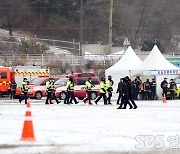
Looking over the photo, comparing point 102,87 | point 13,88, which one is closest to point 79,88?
point 13,88

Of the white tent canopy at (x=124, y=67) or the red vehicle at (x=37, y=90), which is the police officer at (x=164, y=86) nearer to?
the white tent canopy at (x=124, y=67)

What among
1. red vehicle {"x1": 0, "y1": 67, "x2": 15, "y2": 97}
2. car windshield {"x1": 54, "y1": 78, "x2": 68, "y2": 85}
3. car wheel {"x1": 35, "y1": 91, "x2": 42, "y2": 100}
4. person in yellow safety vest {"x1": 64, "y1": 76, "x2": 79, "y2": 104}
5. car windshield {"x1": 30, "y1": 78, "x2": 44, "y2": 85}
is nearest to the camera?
person in yellow safety vest {"x1": 64, "y1": 76, "x2": 79, "y2": 104}

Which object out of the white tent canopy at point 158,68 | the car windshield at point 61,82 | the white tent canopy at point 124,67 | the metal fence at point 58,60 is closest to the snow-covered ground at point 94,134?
the white tent canopy at point 158,68

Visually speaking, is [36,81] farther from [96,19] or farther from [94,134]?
[96,19]

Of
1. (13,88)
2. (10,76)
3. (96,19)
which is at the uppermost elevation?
(96,19)

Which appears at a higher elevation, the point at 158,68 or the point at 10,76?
the point at 158,68

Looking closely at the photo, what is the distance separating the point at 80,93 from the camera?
43.1 m

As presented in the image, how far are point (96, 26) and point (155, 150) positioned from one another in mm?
72560

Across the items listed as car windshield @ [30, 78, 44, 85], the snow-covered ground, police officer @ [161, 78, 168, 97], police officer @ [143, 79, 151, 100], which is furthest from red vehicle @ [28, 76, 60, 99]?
the snow-covered ground

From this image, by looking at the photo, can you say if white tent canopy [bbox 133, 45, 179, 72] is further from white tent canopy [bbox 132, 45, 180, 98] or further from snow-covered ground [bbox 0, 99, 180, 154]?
snow-covered ground [bbox 0, 99, 180, 154]

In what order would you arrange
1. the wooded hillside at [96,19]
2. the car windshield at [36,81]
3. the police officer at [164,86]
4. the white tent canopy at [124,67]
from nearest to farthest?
the police officer at [164,86] < the white tent canopy at [124,67] < the car windshield at [36,81] < the wooded hillside at [96,19]

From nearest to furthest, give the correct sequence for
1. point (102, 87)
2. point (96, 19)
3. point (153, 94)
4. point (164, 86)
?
point (102, 87) < point (164, 86) < point (153, 94) < point (96, 19)

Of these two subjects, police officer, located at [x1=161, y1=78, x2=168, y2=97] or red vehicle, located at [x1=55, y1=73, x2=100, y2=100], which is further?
red vehicle, located at [x1=55, y1=73, x2=100, y2=100]

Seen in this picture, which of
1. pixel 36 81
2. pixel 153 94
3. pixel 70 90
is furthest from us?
pixel 36 81
